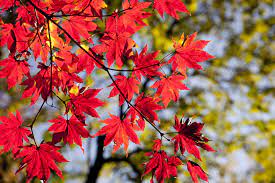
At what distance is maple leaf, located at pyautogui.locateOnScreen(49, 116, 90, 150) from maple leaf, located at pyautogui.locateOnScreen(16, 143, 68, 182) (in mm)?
84

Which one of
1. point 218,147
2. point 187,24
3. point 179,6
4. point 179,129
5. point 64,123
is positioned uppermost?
point 179,6

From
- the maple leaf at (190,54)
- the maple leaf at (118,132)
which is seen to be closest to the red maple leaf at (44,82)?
the maple leaf at (118,132)

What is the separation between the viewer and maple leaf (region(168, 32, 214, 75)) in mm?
1395

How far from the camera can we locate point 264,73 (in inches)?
301

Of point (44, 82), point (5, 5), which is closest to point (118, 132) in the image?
point (44, 82)

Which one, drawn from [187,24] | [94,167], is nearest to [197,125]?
[94,167]

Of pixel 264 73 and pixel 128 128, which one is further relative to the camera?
pixel 264 73

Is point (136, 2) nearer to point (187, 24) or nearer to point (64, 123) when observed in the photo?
point (64, 123)

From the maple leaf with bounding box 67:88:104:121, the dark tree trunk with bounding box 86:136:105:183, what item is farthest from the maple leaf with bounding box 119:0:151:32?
the dark tree trunk with bounding box 86:136:105:183

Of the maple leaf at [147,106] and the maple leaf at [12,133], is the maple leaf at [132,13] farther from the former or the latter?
the maple leaf at [12,133]

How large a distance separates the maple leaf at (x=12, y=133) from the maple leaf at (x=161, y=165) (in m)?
0.74

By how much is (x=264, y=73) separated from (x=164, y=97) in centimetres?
703

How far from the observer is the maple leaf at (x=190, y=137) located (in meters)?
1.36

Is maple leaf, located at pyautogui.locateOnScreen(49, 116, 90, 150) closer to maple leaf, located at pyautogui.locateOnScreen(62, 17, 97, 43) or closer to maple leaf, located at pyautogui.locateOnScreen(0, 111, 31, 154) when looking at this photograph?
maple leaf, located at pyautogui.locateOnScreen(0, 111, 31, 154)
